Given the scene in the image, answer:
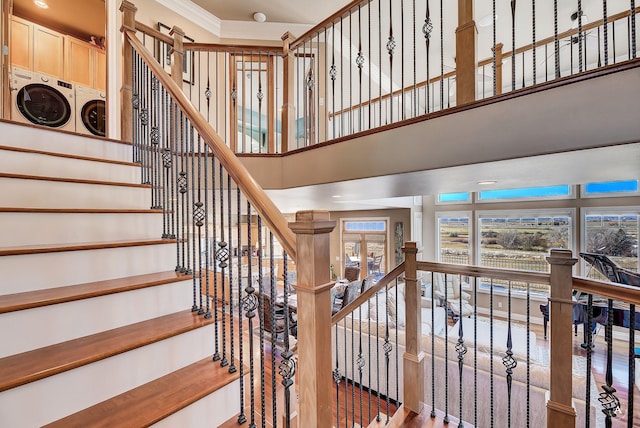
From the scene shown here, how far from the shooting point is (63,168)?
6.22 ft

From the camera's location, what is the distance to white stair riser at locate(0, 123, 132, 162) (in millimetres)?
1889

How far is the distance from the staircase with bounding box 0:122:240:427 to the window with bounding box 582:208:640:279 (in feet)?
21.6

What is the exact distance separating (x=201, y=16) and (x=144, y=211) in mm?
3994

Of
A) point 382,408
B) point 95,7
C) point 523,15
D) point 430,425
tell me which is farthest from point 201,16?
point 382,408

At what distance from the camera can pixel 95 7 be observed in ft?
14.0

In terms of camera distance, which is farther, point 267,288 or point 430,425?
point 267,288

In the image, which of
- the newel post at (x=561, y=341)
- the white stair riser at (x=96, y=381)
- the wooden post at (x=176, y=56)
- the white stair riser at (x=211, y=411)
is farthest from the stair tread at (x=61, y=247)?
the newel post at (x=561, y=341)

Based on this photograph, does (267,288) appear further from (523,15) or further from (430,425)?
(523,15)

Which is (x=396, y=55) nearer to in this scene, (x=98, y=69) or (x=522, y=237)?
(x=522, y=237)

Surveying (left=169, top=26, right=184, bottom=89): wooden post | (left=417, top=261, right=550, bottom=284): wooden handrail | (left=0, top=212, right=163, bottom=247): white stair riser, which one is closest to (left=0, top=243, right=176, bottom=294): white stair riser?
(left=0, top=212, right=163, bottom=247): white stair riser

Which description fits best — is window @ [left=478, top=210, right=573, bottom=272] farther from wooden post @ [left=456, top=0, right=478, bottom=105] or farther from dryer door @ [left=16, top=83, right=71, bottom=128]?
dryer door @ [left=16, top=83, right=71, bottom=128]

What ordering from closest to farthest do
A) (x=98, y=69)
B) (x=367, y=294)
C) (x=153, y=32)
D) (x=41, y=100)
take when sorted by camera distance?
(x=367, y=294)
(x=153, y=32)
(x=41, y=100)
(x=98, y=69)

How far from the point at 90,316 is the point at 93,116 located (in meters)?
4.53

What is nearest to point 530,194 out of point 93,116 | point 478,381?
point 478,381
